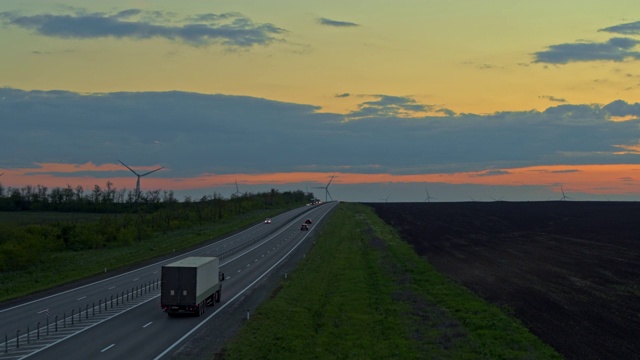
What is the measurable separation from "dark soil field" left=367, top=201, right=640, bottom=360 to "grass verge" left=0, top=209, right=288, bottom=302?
123 feet

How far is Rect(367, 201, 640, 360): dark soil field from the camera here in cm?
4038

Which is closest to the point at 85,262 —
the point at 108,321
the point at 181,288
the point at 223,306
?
the point at 223,306

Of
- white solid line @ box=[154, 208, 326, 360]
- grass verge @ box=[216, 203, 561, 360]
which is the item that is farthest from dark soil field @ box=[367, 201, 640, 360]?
white solid line @ box=[154, 208, 326, 360]

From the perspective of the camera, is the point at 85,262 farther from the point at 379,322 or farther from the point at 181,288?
the point at 379,322

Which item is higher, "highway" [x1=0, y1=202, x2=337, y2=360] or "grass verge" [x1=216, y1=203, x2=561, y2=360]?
"grass verge" [x1=216, y1=203, x2=561, y2=360]

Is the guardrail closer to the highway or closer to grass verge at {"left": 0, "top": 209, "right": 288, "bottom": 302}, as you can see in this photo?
the highway

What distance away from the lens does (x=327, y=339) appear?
37375 mm

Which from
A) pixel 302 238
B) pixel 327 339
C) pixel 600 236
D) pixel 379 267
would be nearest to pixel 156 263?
pixel 379 267

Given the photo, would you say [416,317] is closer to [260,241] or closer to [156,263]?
[156,263]

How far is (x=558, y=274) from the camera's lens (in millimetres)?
69562

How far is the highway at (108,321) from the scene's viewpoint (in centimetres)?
3562

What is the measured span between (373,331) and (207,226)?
128937 millimetres

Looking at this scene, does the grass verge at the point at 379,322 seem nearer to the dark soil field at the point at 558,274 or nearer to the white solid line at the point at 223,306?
the dark soil field at the point at 558,274

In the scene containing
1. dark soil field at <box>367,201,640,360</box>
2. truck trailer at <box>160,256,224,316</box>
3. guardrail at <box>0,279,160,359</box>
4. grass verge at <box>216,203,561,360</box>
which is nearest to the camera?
grass verge at <box>216,203,561,360</box>
